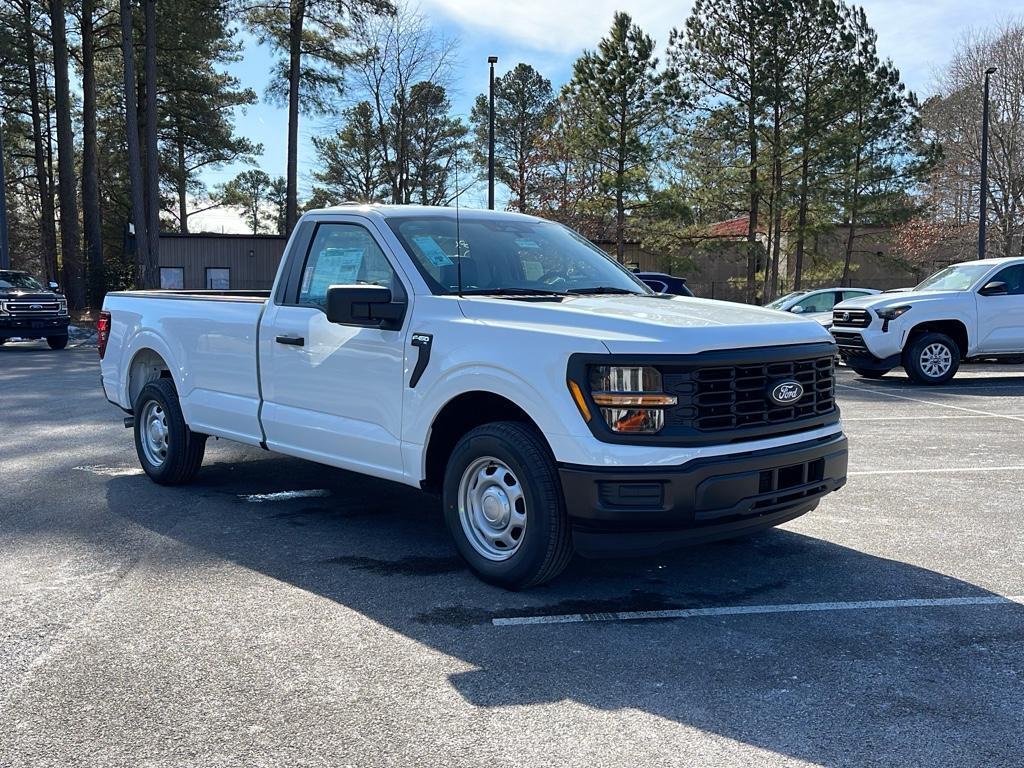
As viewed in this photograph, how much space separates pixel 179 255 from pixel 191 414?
4334 centimetres

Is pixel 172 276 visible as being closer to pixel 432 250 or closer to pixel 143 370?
pixel 143 370

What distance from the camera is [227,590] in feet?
16.5

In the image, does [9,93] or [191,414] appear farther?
[9,93]

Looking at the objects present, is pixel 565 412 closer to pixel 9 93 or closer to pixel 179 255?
pixel 9 93

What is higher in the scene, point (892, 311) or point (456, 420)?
point (892, 311)

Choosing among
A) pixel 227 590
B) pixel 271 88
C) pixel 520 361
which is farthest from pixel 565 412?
pixel 271 88

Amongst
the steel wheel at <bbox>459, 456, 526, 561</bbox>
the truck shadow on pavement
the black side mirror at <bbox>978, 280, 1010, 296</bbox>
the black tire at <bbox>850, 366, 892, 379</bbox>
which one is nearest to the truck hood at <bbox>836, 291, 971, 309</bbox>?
the black side mirror at <bbox>978, 280, 1010, 296</bbox>

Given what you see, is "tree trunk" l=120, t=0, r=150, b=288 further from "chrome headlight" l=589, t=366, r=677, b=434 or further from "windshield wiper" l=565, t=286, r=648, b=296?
"chrome headlight" l=589, t=366, r=677, b=434

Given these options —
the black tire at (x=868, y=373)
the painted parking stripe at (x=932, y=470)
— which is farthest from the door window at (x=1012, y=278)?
the painted parking stripe at (x=932, y=470)

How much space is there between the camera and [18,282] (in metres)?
23.7

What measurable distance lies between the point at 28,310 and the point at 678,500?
22.2m

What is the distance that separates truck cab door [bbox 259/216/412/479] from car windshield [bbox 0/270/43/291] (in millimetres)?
19665

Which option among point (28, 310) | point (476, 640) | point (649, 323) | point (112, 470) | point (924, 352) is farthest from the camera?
point (28, 310)

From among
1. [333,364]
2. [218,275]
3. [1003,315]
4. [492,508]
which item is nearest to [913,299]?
[1003,315]
